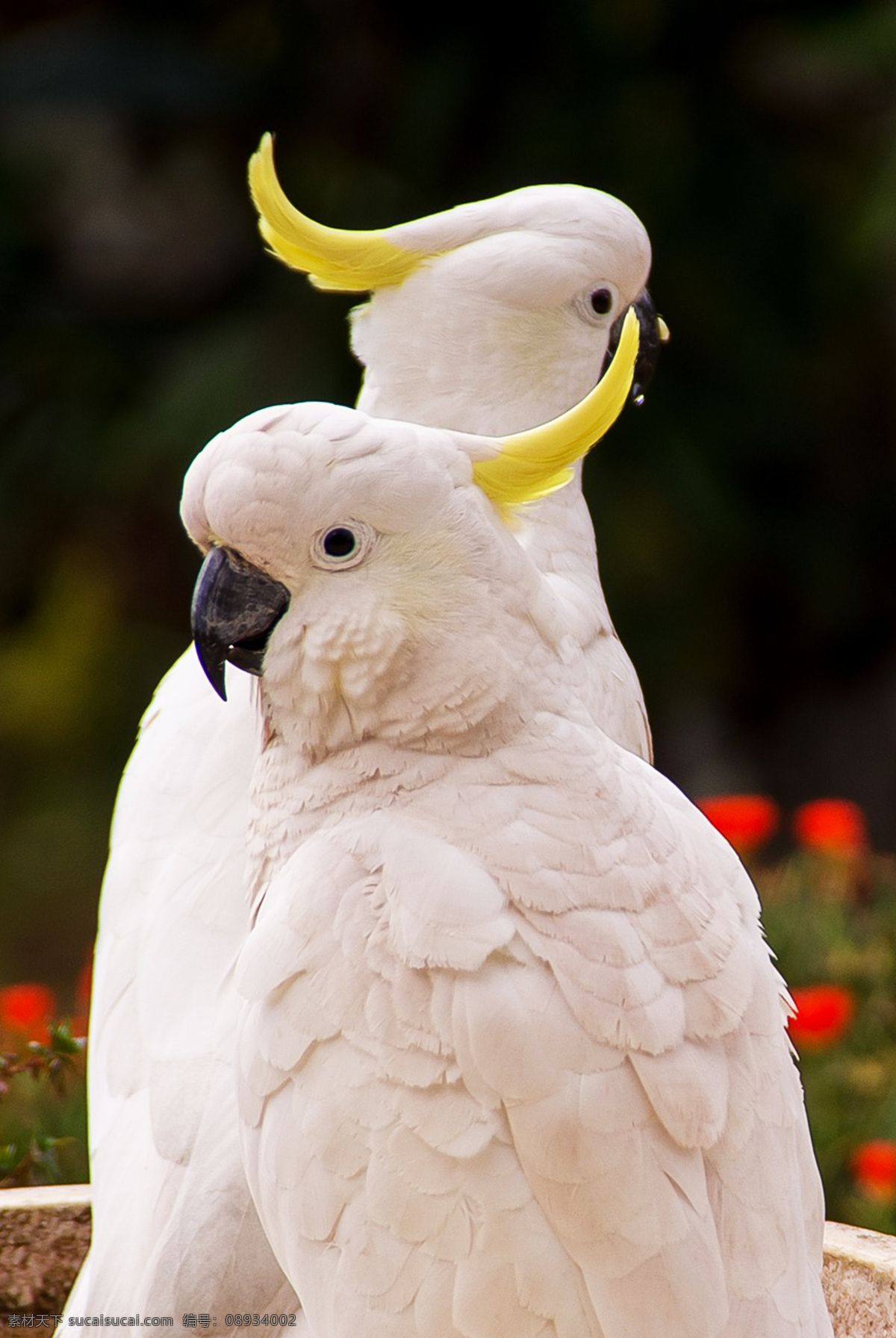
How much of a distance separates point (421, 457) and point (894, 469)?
453 centimetres

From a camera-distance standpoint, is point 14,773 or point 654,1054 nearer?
point 654,1054

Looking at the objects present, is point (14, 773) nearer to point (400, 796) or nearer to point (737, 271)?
point (737, 271)

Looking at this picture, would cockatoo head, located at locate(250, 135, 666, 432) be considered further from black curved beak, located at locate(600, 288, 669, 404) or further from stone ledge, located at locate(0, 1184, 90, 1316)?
stone ledge, located at locate(0, 1184, 90, 1316)

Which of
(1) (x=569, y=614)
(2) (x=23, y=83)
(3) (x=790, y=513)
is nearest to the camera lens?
(1) (x=569, y=614)

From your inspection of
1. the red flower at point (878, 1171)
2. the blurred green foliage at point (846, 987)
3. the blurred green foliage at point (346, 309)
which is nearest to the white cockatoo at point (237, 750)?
the red flower at point (878, 1171)

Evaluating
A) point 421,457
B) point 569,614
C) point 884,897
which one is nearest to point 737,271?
point 884,897

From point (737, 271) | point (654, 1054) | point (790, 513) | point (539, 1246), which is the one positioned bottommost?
point (790, 513)

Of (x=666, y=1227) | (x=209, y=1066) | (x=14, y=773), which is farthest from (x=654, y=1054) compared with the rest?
(x=14, y=773)

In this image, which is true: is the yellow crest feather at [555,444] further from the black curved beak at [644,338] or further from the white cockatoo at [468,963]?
the black curved beak at [644,338]

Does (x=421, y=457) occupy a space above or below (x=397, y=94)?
above

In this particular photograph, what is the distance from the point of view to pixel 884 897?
9.69 feet

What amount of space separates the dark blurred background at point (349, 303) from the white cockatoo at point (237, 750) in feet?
9.64

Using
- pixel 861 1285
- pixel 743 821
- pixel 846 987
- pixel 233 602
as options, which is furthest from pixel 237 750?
pixel 846 987

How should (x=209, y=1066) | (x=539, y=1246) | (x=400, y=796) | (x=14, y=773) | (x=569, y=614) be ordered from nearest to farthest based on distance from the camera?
(x=539, y=1246), (x=400, y=796), (x=209, y=1066), (x=569, y=614), (x=14, y=773)
